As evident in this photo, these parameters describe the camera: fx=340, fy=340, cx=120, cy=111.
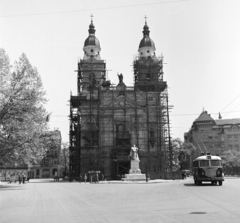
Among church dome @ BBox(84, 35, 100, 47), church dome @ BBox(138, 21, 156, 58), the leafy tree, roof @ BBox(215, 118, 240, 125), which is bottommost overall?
the leafy tree

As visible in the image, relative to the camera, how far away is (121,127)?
59.2 metres

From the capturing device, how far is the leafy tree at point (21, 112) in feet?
91.6

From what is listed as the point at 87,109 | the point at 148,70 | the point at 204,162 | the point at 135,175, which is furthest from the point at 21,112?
the point at 148,70

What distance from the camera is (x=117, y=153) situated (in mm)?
55656

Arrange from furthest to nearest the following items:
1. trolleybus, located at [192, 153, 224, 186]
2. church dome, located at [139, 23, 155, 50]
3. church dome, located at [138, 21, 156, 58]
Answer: church dome, located at [139, 23, 155, 50] → church dome, located at [138, 21, 156, 58] → trolleybus, located at [192, 153, 224, 186]

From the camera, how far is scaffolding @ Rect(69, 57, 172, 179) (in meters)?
55.5

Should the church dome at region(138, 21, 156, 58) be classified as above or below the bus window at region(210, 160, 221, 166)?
above

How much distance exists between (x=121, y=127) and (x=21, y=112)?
105 ft

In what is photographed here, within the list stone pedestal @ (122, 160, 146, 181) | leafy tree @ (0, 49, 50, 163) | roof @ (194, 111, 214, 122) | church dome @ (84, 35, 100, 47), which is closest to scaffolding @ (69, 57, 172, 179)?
stone pedestal @ (122, 160, 146, 181)

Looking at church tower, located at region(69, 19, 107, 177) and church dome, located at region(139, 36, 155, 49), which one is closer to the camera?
church tower, located at region(69, 19, 107, 177)

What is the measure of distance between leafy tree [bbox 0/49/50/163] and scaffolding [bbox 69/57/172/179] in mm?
25368

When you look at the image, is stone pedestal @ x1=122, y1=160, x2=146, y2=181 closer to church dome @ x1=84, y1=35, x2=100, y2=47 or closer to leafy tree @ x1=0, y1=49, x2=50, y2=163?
leafy tree @ x1=0, y1=49, x2=50, y2=163

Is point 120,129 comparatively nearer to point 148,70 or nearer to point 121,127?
point 121,127

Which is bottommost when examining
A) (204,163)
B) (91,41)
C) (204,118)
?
Result: (204,163)
